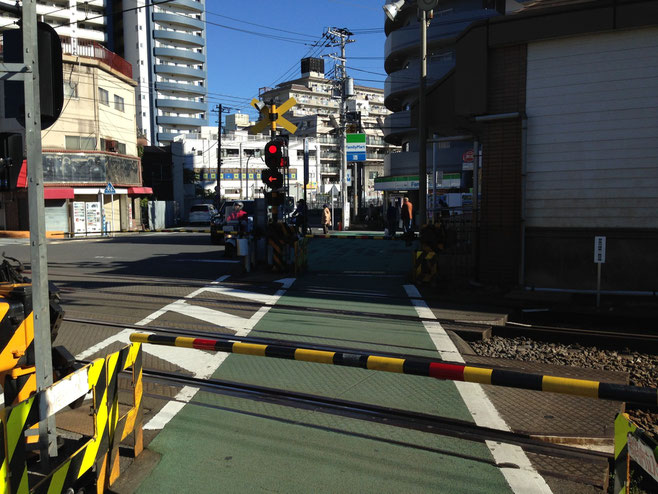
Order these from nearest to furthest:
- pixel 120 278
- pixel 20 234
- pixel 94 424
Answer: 1. pixel 94 424
2. pixel 120 278
3. pixel 20 234

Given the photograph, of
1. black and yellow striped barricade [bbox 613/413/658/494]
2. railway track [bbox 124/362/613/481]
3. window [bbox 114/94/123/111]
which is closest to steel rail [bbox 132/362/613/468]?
railway track [bbox 124/362/613/481]

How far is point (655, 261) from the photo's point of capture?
423 inches

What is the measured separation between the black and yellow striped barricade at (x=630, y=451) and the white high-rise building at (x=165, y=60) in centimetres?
7553

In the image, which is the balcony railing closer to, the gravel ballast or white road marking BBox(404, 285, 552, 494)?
the gravel ballast

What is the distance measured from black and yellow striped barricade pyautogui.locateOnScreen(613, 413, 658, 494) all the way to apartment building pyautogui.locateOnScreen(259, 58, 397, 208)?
232ft

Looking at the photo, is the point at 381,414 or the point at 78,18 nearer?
the point at 381,414

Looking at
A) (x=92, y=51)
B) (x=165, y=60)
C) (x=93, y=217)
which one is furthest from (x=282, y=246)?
(x=165, y=60)

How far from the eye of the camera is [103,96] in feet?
124

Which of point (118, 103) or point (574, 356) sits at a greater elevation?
point (118, 103)

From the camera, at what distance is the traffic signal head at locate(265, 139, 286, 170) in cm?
1370

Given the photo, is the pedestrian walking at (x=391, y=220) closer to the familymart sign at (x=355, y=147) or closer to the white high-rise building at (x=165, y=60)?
the familymart sign at (x=355, y=147)

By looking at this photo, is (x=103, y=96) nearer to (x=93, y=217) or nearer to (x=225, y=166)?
(x=93, y=217)

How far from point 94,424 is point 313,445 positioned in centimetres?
167

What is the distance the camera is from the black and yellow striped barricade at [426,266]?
12.5 m
